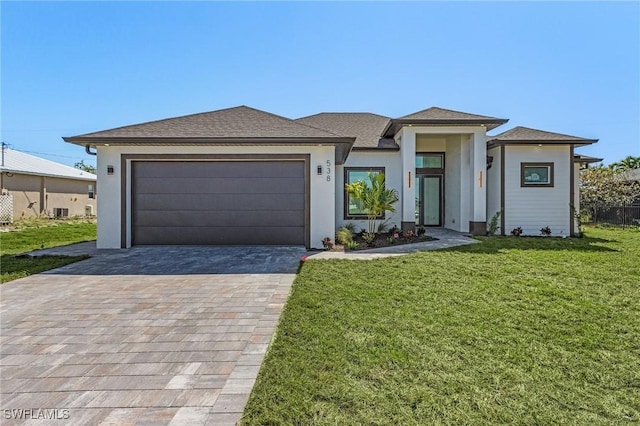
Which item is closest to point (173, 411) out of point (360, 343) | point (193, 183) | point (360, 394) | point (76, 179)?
point (360, 394)

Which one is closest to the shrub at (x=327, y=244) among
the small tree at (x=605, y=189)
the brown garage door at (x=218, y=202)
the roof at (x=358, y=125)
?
the brown garage door at (x=218, y=202)

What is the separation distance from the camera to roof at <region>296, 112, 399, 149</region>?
12.6m

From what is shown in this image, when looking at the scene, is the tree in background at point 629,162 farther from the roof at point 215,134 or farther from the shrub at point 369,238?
the roof at point 215,134

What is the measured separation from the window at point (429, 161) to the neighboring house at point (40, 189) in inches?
779

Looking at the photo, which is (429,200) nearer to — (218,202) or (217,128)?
(218,202)

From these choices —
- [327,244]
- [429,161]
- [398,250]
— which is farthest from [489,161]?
[327,244]

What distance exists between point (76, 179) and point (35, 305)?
891 inches

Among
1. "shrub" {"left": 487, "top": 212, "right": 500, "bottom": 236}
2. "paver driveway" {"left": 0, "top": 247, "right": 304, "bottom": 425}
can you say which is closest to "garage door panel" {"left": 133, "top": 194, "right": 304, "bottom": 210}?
"paver driveway" {"left": 0, "top": 247, "right": 304, "bottom": 425}

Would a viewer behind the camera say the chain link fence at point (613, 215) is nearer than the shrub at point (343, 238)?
No

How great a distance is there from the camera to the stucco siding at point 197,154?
9.31 meters

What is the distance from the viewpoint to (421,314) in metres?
4.05

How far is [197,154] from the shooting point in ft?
31.1

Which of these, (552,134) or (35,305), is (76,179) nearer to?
(35,305)

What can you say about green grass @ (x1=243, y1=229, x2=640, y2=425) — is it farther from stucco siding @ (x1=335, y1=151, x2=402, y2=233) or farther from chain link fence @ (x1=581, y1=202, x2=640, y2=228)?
chain link fence @ (x1=581, y1=202, x2=640, y2=228)
